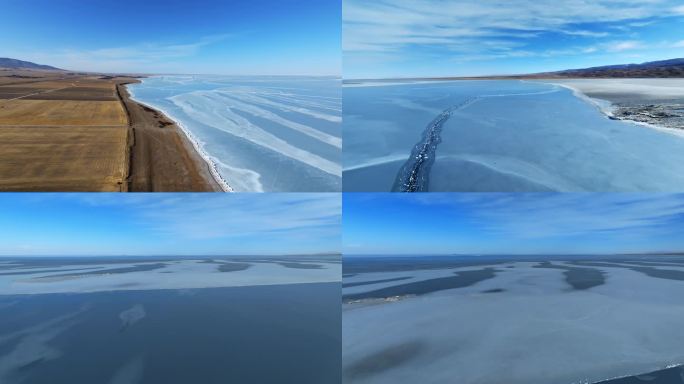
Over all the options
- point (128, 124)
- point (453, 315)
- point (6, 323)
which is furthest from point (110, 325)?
point (453, 315)

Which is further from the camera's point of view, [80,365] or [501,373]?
[80,365]

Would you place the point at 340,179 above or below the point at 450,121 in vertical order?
below

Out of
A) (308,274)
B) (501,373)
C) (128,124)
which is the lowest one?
(308,274)

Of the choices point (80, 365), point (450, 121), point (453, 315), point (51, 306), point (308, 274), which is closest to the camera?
point (80, 365)

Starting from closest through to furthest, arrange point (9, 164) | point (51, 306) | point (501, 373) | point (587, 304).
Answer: point (501, 373), point (9, 164), point (587, 304), point (51, 306)

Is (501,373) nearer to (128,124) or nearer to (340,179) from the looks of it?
(340,179)

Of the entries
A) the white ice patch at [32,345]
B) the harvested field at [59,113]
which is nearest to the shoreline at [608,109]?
the harvested field at [59,113]
